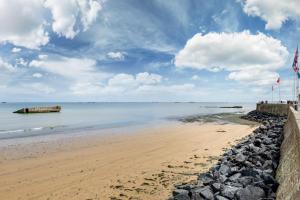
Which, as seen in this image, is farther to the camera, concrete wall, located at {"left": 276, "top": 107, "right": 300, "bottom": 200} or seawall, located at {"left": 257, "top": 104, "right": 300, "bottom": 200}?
seawall, located at {"left": 257, "top": 104, "right": 300, "bottom": 200}

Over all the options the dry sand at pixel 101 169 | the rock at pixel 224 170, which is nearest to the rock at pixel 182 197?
the dry sand at pixel 101 169

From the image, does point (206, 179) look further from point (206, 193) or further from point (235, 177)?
point (206, 193)

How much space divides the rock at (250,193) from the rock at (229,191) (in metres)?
0.15

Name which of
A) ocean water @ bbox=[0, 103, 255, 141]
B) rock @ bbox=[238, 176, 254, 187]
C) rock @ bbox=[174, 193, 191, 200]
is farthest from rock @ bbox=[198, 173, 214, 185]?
ocean water @ bbox=[0, 103, 255, 141]

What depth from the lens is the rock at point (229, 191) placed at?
659 cm

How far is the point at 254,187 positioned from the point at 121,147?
11.9 meters

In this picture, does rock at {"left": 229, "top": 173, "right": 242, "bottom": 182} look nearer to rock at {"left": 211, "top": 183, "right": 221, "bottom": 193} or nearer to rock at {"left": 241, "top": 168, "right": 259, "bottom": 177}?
rock at {"left": 241, "top": 168, "right": 259, "bottom": 177}

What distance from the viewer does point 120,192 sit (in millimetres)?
8844

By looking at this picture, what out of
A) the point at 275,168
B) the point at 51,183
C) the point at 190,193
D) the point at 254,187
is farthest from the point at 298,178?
the point at 51,183

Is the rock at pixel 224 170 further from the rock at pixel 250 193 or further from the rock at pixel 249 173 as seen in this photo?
the rock at pixel 250 193

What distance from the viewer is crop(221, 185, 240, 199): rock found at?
21.6 ft

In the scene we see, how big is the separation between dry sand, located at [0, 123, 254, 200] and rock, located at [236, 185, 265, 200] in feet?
8.29

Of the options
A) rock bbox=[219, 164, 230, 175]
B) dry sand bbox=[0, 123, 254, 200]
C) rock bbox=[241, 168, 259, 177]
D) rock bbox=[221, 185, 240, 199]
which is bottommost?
dry sand bbox=[0, 123, 254, 200]

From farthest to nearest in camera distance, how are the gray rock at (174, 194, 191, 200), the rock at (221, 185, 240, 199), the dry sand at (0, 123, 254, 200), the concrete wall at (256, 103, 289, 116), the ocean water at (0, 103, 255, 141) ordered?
the concrete wall at (256, 103, 289, 116) → the ocean water at (0, 103, 255, 141) → the dry sand at (0, 123, 254, 200) → the gray rock at (174, 194, 191, 200) → the rock at (221, 185, 240, 199)
